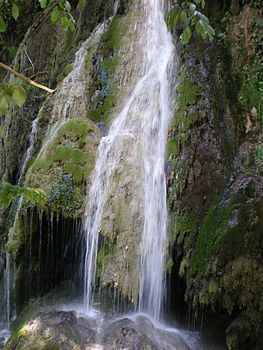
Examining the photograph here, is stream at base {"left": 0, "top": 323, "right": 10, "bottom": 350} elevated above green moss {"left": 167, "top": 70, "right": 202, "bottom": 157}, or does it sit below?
below

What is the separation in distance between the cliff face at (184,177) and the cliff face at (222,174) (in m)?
0.01

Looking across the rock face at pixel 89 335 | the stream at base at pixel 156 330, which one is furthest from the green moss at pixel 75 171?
the rock face at pixel 89 335

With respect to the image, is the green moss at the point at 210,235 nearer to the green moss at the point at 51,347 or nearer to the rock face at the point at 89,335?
the rock face at the point at 89,335

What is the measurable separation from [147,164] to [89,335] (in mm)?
2075

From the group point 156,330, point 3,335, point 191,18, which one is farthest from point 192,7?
point 3,335

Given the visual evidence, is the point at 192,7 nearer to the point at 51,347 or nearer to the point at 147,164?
the point at 51,347

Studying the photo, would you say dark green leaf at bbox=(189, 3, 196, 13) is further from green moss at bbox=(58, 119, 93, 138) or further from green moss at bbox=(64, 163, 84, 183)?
green moss at bbox=(58, 119, 93, 138)

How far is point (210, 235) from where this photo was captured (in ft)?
15.5

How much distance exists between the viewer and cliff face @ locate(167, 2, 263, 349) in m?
4.39

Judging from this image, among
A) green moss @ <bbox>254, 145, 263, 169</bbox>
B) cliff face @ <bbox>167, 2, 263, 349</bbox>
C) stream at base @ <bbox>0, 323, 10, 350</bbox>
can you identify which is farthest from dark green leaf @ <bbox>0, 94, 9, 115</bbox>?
stream at base @ <bbox>0, 323, 10, 350</bbox>

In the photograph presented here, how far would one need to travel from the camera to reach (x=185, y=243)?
5.02 meters

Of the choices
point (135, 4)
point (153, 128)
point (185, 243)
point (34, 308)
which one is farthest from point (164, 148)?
point (135, 4)

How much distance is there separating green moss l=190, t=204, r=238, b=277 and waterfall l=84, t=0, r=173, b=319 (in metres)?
0.50

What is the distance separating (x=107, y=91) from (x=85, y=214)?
2126 mm
